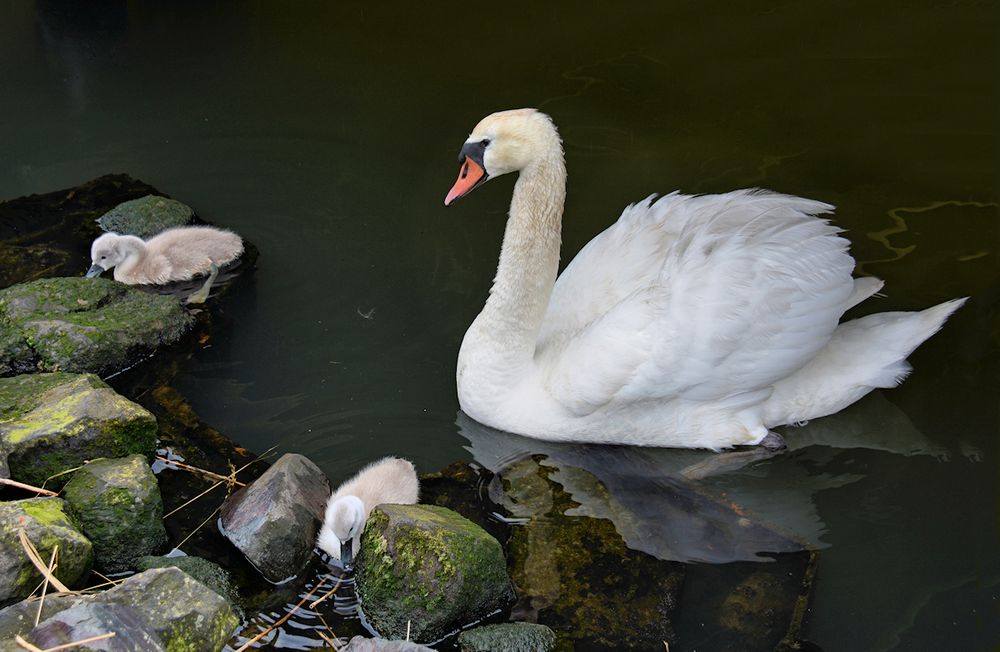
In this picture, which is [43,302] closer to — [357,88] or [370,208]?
[370,208]

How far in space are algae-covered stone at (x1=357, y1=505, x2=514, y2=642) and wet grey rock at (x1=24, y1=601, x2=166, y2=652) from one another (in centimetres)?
84

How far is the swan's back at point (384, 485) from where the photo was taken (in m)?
4.81

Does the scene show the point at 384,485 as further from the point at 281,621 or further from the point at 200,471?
the point at 200,471

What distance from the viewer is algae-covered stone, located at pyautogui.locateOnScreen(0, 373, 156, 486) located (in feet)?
15.9

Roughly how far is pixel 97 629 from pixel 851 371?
346 cm

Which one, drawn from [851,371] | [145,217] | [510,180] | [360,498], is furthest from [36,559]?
[510,180]

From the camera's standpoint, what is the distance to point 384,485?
16.0ft

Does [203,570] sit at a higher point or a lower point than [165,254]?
lower

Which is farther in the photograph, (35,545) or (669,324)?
(669,324)

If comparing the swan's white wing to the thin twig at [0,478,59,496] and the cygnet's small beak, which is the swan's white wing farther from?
the cygnet's small beak

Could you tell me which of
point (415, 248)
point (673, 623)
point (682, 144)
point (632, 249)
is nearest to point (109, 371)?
point (415, 248)

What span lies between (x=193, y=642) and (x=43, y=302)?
263cm

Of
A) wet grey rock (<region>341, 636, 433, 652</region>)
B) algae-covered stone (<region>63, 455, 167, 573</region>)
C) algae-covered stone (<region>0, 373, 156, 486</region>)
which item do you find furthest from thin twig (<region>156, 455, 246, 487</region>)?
wet grey rock (<region>341, 636, 433, 652</region>)

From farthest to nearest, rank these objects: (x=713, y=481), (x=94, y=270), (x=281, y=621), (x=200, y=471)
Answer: (x=94, y=270), (x=713, y=481), (x=200, y=471), (x=281, y=621)
